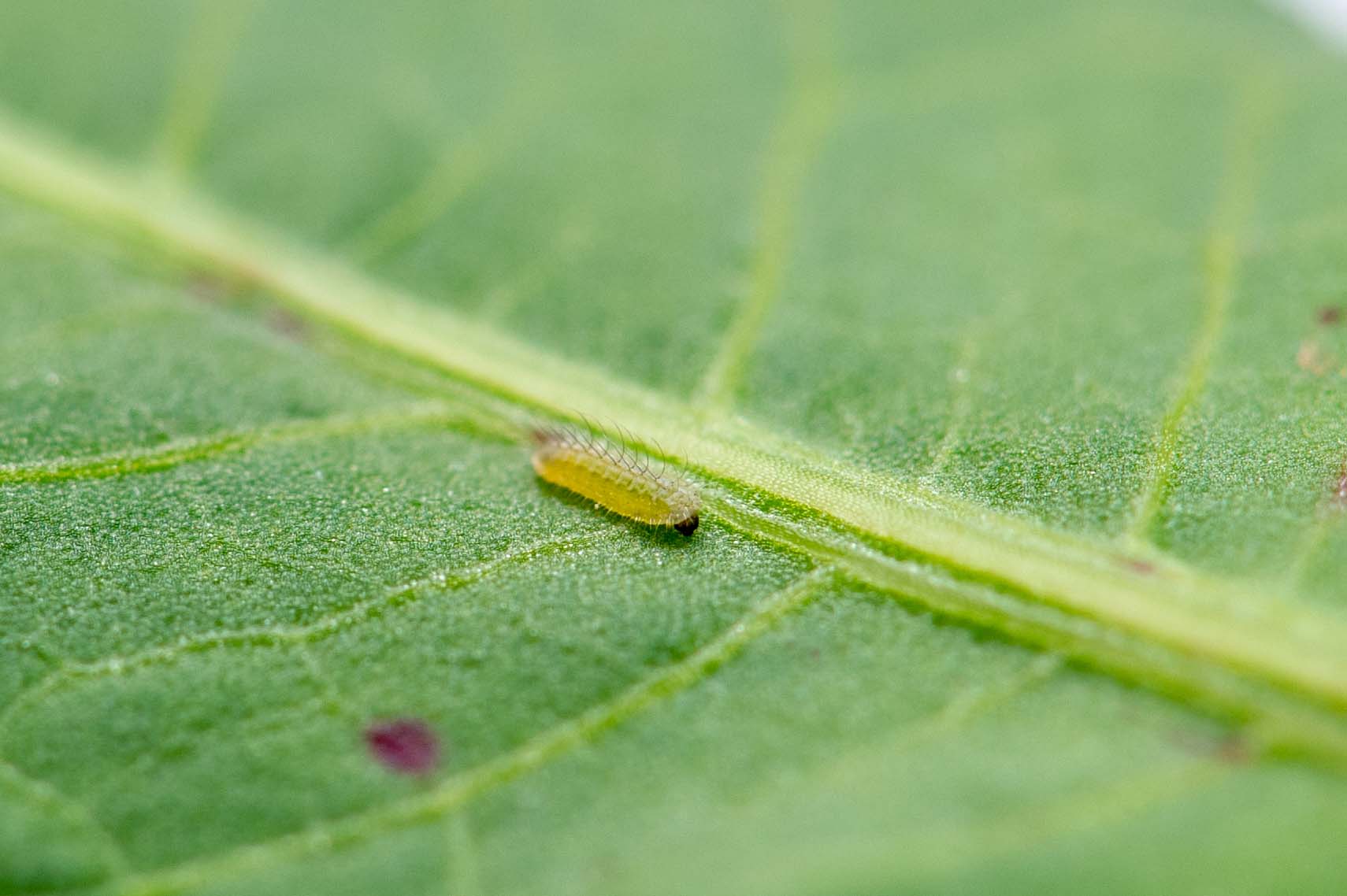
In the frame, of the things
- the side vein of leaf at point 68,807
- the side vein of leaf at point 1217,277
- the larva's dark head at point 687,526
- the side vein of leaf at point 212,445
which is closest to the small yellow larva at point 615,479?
the larva's dark head at point 687,526

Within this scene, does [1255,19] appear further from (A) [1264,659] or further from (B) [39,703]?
(B) [39,703]

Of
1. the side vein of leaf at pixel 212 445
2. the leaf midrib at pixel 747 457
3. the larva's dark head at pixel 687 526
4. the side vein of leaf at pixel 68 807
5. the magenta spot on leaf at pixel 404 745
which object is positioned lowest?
the side vein of leaf at pixel 68 807

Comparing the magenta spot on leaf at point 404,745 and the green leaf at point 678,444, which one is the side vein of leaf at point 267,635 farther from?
the magenta spot on leaf at point 404,745

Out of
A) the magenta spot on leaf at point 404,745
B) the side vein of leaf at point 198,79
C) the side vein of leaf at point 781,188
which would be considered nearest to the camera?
the magenta spot on leaf at point 404,745

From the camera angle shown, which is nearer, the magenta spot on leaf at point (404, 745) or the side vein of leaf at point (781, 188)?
the magenta spot on leaf at point (404, 745)

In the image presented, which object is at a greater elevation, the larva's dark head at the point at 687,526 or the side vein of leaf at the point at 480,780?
the larva's dark head at the point at 687,526

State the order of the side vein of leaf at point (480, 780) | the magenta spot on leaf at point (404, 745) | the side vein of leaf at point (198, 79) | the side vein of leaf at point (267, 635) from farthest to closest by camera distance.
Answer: the side vein of leaf at point (198, 79) < the side vein of leaf at point (267, 635) < the magenta spot on leaf at point (404, 745) < the side vein of leaf at point (480, 780)

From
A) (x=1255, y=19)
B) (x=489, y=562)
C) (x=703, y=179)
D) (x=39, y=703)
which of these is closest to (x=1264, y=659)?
(x=489, y=562)
